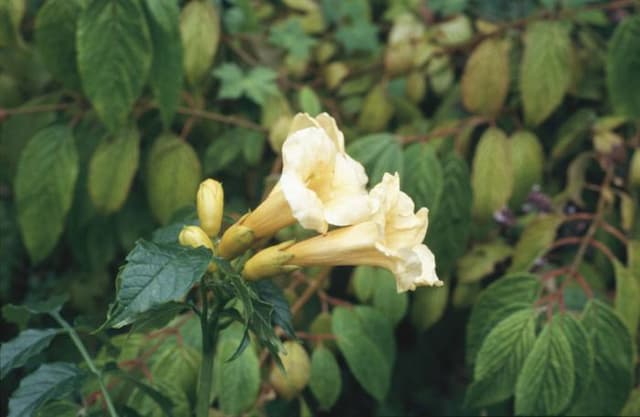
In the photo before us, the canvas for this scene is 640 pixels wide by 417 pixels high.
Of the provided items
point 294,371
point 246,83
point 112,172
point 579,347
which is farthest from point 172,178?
point 579,347

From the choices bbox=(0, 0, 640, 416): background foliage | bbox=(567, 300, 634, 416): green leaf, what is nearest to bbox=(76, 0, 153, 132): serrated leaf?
bbox=(0, 0, 640, 416): background foliage

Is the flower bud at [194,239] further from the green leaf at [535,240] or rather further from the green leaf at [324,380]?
the green leaf at [535,240]

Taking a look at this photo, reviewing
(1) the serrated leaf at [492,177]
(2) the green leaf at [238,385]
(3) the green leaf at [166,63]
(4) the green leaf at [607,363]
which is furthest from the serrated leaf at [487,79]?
(2) the green leaf at [238,385]

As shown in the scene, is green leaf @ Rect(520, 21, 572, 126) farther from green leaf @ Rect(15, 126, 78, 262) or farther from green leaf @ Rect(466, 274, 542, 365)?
green leaf @ Rect(15, 126, 78, 262)

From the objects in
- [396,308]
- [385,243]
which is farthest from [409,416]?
[385,243]

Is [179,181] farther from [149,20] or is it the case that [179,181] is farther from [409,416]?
[409,416]

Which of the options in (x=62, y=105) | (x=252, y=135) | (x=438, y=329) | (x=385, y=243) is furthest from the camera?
(x=438, y=329)
